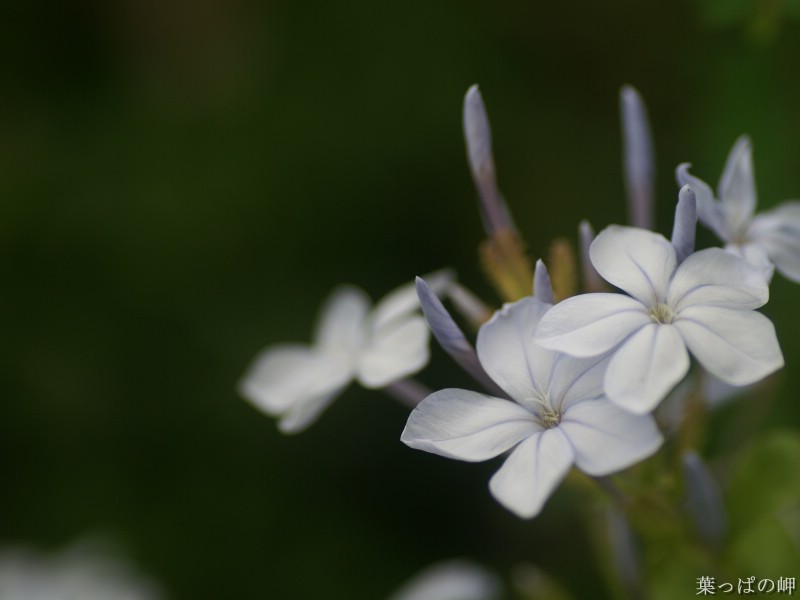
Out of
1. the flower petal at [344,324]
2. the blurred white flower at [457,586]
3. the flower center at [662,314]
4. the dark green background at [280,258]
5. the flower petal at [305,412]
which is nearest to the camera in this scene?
the flower center at [662,314]

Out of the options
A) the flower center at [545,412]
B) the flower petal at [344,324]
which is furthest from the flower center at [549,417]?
the flower petal at [344,324]

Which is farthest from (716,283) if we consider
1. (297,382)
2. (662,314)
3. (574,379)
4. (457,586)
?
(457,586)

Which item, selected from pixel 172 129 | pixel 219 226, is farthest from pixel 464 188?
pixel 172 129

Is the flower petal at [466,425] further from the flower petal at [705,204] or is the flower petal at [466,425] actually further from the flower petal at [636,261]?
the flower petal at [705,204]

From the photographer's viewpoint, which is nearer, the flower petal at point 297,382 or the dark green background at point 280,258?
the flower petal at point 297,382

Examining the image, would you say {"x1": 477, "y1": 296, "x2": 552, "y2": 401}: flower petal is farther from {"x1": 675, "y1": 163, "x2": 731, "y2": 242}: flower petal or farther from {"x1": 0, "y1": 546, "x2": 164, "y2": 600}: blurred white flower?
{"x1": 0, "y1": 546, "x2": 164, "y2": 600}: blurred white flower

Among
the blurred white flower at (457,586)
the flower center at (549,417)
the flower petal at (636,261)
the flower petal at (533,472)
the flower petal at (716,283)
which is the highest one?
the flower petal at (636,261)

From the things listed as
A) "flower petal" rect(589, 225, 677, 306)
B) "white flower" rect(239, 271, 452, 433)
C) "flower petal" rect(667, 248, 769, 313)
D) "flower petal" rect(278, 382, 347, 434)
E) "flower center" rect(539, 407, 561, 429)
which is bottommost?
"flower center" rect(539, 407, 561, 429)

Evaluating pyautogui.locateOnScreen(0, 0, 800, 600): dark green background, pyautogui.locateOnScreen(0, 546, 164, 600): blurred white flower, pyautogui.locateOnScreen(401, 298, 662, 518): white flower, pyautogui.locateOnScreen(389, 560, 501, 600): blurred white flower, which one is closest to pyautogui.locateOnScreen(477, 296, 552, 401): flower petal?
pyautogui.locateOnScreen(401, 298, 662, 518): white flower

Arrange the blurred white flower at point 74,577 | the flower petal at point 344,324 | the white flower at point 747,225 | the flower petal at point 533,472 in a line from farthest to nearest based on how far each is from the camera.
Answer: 1. the blurred white flower at point 74,577
2. the flower petal at point 344,324
3. the white flower at point 747,225
4. the flower petal at point 533,472

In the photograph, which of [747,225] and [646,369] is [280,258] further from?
[646,369]
